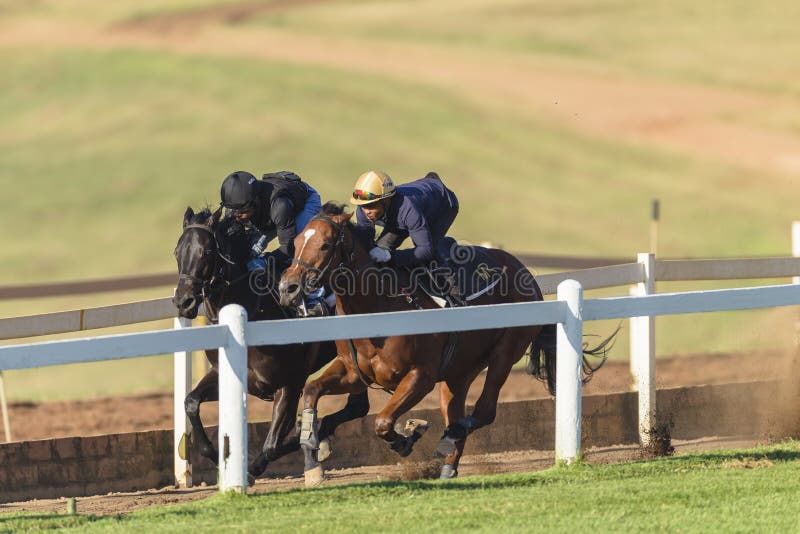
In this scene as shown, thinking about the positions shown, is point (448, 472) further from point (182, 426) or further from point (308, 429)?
point (182, 426)

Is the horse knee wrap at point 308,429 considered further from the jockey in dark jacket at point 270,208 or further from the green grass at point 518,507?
the green grass at point 518,507

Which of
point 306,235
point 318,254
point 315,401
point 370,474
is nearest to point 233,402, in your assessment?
point 318,254

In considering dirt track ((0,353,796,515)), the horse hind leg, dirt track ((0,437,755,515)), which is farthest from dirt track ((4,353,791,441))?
the horse hind leg

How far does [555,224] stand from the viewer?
35.4 meters

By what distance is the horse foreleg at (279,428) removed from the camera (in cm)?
907

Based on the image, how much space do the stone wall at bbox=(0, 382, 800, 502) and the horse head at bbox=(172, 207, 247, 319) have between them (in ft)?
4.60

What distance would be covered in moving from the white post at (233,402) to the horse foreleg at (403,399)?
1.42m

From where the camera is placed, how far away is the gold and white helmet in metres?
8.51

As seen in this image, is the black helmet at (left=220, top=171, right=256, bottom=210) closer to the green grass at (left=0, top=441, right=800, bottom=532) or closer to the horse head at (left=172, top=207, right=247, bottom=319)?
the horse head at (left=172, top=207, right=247, bottom=319)

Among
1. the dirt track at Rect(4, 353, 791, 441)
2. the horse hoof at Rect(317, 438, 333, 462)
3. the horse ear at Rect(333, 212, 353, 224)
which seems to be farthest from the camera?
the dirt track at Rect(4, 353, 791, 441)

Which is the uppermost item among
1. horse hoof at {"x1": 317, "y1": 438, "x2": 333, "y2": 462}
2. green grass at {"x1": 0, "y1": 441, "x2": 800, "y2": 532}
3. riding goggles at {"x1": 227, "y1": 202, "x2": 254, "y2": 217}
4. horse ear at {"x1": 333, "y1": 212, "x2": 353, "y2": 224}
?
riding goggles at {"x1": 227, "y1": 202, "x2": 254, "y2": 217}

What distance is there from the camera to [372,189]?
8523mm

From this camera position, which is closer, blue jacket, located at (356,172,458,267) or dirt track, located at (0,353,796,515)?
blue jacket, located at (356,172,458,267)

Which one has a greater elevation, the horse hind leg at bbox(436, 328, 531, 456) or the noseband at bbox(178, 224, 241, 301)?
the noseband at bbox(178, 224, 241, 301)
